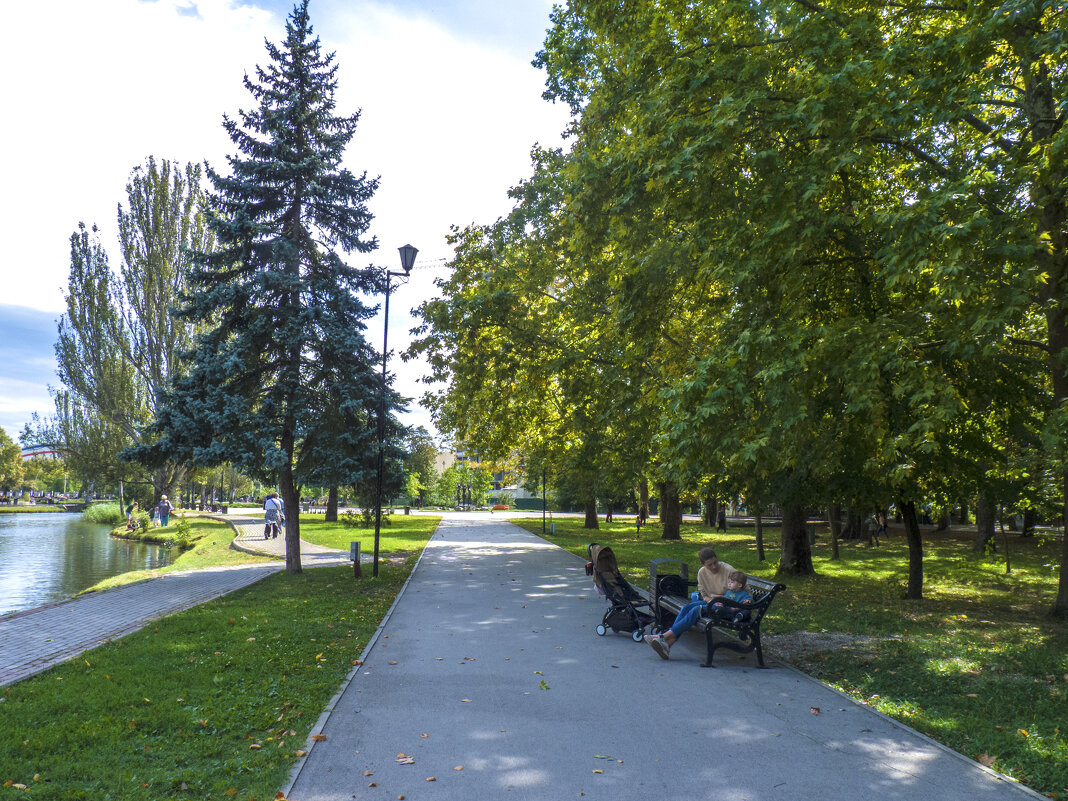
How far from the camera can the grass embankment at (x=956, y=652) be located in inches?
208

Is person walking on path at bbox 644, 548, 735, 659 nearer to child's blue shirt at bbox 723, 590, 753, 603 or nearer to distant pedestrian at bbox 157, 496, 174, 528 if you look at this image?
child's blue shirt at bbox 723, 590, 753, 603

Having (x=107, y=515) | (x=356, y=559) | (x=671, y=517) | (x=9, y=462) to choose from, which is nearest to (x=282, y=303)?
(x=356, y=559)

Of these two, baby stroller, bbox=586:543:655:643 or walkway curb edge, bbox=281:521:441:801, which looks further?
baby stroller, bbox=586:543:655:643

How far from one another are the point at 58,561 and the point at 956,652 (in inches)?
895

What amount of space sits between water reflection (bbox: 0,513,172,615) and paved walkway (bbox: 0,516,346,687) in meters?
1.57

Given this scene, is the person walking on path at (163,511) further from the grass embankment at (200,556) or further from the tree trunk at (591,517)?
the tree trunk at (591,517)

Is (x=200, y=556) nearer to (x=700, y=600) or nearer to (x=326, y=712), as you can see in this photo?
(x=326, y=712)

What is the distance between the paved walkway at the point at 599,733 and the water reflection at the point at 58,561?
940cm

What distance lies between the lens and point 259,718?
547 cm

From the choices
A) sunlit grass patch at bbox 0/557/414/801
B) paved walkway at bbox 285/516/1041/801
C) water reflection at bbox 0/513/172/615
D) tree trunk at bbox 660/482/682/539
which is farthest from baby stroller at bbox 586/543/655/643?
tree trunk at bbox 660/482/682/539

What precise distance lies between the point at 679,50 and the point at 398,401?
30.8 feet

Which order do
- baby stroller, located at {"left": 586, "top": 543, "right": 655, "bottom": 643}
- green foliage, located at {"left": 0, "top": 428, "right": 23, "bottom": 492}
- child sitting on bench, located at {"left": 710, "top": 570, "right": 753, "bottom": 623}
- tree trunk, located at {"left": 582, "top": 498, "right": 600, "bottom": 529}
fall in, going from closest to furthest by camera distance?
child sitting on bench, located at {"left": 710, "top": 570, "right": 753, "bottom": 623}, baby stroller, located at {"left": 586, "top": 543, "right": 655, "bottom": 643}, tree trunk, located at {"left": 582, "top": 498, "right": 600, "bottom": 529}, green foliage, located at {"left": 0, "top": 428, "right": 23, "bottom": 492}

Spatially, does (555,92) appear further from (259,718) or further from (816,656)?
(259,718)

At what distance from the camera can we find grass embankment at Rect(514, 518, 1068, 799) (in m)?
5.29
